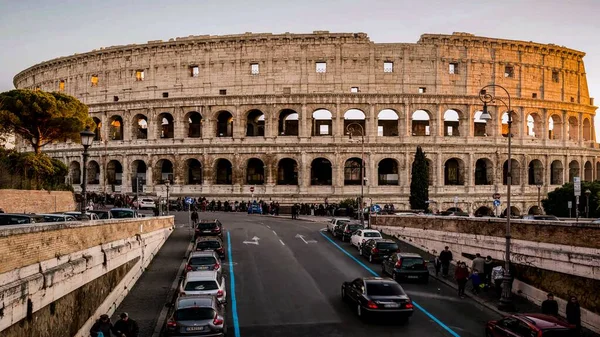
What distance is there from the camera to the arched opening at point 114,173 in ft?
215

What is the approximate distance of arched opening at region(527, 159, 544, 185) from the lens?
63.6 metres

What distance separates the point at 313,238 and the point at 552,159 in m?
40.0

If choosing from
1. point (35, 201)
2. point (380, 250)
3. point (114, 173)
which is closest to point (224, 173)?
point (114, 173)

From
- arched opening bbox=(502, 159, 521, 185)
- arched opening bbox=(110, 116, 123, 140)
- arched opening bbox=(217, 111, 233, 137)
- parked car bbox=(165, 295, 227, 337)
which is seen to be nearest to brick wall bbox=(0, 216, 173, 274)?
parked car bbox=(165, 295, 227, 337)

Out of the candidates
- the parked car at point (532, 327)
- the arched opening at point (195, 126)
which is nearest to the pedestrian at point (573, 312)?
the parked car at point (532, 327)

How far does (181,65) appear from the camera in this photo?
62.3m

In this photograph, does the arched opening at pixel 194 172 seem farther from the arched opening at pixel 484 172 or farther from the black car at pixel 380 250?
the black car at pixel 380 250

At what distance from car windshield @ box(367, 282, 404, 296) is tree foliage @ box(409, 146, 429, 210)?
35.4m

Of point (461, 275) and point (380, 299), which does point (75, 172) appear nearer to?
point (461, 275)

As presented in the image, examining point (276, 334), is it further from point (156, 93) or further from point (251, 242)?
point (156, 93)

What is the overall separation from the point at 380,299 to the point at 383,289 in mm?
574

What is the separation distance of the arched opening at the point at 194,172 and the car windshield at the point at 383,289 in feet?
157

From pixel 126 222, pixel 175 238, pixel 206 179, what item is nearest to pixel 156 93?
pixel 206 179

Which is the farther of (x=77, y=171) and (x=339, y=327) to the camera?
(x=77, y=171)
